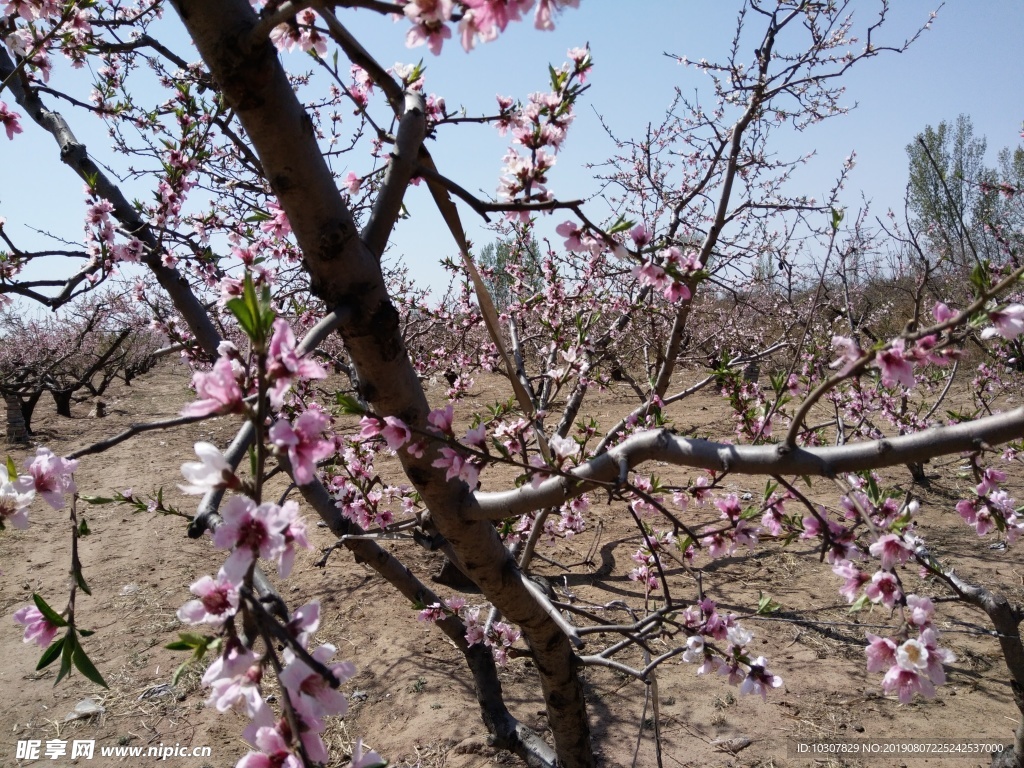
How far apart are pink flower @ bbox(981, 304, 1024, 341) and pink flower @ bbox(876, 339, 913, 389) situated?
17 centimetres

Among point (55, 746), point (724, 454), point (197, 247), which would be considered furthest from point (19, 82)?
point (724, 454)

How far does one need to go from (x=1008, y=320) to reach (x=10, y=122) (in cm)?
396

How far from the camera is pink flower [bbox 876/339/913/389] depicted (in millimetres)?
1090

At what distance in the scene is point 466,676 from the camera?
342 centimetres

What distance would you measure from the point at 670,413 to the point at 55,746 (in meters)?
8.48

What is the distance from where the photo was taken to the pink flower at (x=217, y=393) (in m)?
0.75

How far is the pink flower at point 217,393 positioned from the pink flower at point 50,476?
729mm

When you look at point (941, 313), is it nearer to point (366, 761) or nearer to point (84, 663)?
point (366, 761)

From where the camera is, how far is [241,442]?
34.7 inches

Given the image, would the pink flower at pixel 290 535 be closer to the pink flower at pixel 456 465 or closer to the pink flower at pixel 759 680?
the pink flower at pixel 456 465

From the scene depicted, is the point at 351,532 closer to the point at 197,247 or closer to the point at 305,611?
the point at 305,611

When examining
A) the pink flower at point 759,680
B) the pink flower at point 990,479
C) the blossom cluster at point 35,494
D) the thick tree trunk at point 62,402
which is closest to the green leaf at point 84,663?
the blossom cluster at point 35,494

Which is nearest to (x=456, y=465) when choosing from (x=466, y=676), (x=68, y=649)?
(x=68, y=649)

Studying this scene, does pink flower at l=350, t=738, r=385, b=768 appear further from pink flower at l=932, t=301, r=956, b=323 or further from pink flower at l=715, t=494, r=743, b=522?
pink flower at l=715, t=494, r=743, b=522
